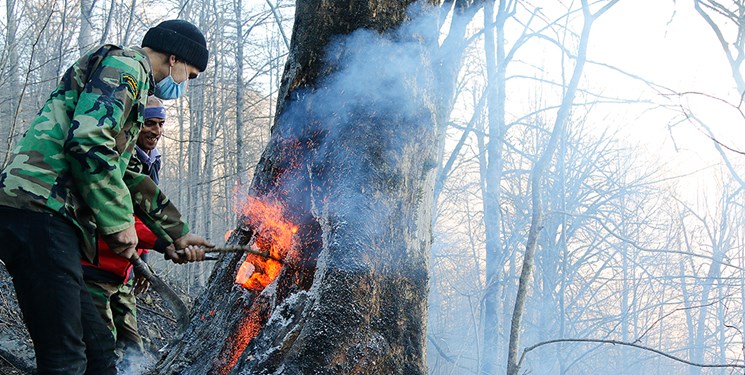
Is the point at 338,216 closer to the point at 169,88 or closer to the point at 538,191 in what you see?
the point at 169,88

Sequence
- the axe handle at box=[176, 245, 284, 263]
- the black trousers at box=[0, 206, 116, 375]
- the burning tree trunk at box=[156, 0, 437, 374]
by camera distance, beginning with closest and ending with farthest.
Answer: the black trousers at box=[0, 206, 116, 375] < the burning tree trunk at box=[156, 0, 437, 374] < the axe handle at box=[176, 245, 284, 263]

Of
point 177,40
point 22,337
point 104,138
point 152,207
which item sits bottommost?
point 22,337

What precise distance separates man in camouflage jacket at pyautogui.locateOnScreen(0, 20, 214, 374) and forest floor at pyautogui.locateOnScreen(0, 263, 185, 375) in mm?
1428

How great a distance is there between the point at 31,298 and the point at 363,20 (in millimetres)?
2084

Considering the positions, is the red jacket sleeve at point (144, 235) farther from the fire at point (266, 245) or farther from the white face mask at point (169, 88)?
the white face mask at point (169, 88)

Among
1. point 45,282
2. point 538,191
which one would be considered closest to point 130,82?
point 45,282

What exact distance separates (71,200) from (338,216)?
4.00 feet

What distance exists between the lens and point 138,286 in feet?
13.4

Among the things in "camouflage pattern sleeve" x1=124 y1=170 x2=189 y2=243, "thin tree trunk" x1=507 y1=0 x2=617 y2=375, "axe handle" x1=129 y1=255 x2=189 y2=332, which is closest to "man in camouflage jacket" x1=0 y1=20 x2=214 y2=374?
"camouflage pattern sleeve" x1=124 y1=170 x2=189 y2=243

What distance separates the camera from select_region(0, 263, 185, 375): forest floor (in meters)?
3.87

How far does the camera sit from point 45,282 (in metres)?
2.12

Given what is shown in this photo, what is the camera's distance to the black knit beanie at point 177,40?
2662mm

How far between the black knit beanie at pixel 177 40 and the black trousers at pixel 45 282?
0.93m

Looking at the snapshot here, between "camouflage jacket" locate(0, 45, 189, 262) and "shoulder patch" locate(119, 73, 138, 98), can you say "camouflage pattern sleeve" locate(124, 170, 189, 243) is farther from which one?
"shoulder patch" locate(119, 73, 138, 98)
